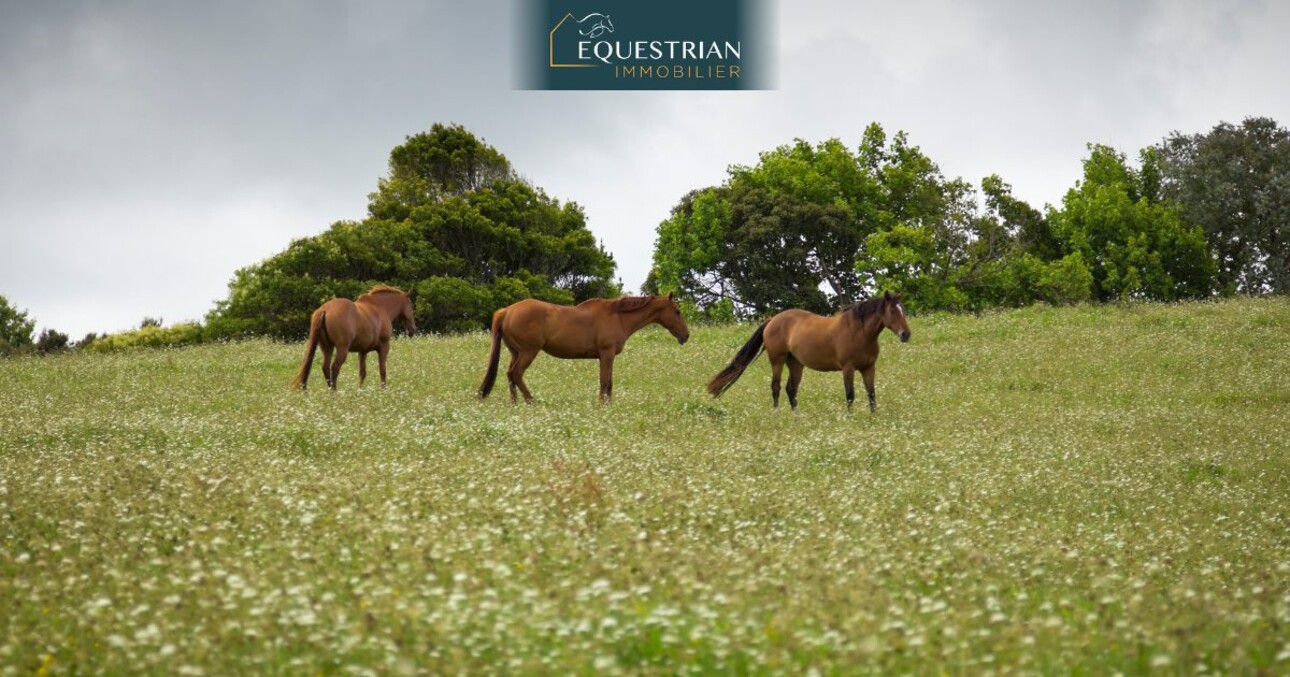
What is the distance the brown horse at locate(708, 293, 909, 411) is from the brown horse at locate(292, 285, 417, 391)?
7.39 metres

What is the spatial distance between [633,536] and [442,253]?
48.4 meters

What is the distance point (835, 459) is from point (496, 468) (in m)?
5.07

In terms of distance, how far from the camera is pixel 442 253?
55.4 meters

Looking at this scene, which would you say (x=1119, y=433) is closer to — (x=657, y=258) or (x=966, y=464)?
(x=966, y=464)

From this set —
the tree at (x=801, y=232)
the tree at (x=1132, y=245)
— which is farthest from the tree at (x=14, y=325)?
the tree at (x=1132, y=245)

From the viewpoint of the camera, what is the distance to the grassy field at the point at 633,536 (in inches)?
234

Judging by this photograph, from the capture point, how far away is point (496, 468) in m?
12.1

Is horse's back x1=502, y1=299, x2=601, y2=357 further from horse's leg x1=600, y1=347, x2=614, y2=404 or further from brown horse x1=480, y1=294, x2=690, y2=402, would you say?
horse's leg x1=600, y1=347, x2=614, y2=404

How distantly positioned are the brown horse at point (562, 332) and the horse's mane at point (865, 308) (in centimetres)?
334

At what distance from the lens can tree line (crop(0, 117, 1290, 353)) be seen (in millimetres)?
51344

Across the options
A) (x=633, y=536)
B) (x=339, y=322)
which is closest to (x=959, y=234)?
(x=339, y=322)

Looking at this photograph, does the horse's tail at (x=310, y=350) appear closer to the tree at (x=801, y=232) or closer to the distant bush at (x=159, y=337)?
the distant bush at (x=159, y=337)

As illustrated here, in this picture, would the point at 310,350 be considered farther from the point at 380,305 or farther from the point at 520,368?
the point at 520,368

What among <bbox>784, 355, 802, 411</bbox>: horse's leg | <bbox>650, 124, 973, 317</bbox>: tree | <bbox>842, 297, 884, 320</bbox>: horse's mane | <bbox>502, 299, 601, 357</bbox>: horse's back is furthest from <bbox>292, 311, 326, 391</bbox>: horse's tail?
<bbox>650, 124, 973, 317</bbox>: tree
